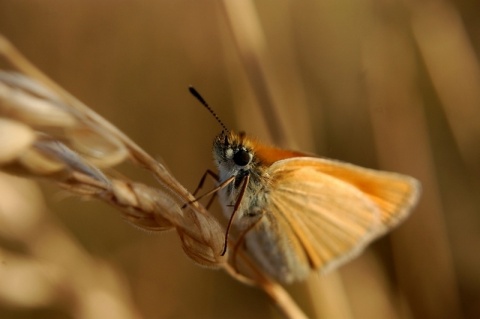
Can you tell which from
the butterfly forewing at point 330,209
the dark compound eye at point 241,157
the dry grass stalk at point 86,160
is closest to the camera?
the dry grass stalk at point 86,160

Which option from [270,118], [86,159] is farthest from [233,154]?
[86,159]

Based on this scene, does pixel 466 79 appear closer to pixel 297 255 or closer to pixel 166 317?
pixel 297 255

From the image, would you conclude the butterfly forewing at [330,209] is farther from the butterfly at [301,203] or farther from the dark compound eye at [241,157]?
the dark compound eye at [241,157]

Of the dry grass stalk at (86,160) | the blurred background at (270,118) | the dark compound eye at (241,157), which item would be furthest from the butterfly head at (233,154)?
the dry grass stalk at (86,160)

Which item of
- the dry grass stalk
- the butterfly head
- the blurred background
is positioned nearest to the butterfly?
the butterfly head

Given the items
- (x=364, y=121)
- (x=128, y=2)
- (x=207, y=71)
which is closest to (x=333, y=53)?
(x=364, y=121)
